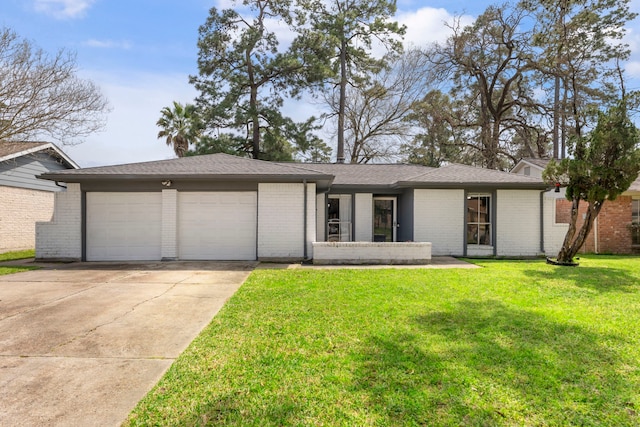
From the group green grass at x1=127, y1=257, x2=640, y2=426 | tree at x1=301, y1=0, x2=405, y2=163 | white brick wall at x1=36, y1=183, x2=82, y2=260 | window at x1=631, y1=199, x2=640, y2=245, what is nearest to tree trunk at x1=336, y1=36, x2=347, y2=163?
tree at x1=301, y1=0, x2=405, y2=163

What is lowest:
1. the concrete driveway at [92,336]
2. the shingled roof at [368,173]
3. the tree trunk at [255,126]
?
the concrete driveway at [92,336]

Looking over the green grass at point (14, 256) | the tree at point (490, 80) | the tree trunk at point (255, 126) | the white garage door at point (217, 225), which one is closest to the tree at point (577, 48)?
the tree at point (490, 80)

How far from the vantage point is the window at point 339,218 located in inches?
485

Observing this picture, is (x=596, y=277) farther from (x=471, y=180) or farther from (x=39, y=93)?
(x=39, y=93)

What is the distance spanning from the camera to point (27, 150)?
12.8 meters

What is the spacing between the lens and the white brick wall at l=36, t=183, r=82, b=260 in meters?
9.45

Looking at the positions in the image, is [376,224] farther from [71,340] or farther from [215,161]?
[71,340]

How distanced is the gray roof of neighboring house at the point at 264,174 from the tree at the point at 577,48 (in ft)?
9.94

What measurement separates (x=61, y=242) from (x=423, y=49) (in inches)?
889

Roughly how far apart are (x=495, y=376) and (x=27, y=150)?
17.1 meters

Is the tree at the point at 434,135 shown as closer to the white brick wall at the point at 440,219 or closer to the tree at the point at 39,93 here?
the white brick wall at the point at 440,219

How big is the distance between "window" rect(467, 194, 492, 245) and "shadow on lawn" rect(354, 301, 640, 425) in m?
7.24

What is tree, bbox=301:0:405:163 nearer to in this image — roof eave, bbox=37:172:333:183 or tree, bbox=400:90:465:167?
tree, bbox=400:90:465:167

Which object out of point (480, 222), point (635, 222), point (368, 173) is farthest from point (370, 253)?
point (635, 222)
